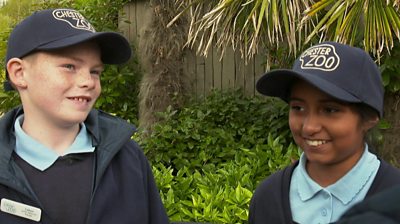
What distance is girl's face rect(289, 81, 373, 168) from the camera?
1.57 m

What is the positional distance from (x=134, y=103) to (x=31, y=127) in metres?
4.76

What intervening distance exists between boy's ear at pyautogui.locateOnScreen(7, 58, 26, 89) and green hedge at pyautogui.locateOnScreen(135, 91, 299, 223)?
1.57 metres

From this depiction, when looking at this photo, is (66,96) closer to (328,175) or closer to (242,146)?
(328,175)

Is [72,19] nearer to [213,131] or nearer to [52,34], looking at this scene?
[52,34]

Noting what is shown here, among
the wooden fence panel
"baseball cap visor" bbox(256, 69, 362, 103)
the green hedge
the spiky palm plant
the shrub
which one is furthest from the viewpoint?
the wooden fence panel

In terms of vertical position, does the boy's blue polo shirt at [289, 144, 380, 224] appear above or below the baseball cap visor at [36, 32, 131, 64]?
below

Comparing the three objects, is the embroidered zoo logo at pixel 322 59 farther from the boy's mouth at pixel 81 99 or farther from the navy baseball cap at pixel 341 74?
the boy's mouth at pixel 81 99

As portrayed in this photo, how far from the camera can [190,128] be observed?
480 centimetres

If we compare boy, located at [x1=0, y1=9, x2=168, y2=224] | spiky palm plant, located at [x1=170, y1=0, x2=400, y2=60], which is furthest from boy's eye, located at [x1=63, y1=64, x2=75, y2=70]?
spiky palm plant, located at [x1=170, y1=0, x2=400, y2=60]

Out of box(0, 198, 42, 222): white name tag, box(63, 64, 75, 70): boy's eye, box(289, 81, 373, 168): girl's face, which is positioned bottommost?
box(0, 198, 42, 222): white name tag

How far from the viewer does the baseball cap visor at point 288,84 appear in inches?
59.8

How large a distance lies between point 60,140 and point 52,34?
35cm

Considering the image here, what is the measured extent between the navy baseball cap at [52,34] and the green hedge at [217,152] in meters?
1.57

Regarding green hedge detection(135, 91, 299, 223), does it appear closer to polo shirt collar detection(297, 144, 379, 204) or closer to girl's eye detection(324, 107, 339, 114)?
polo shirt collar detection(297, 144, 379, 204)
